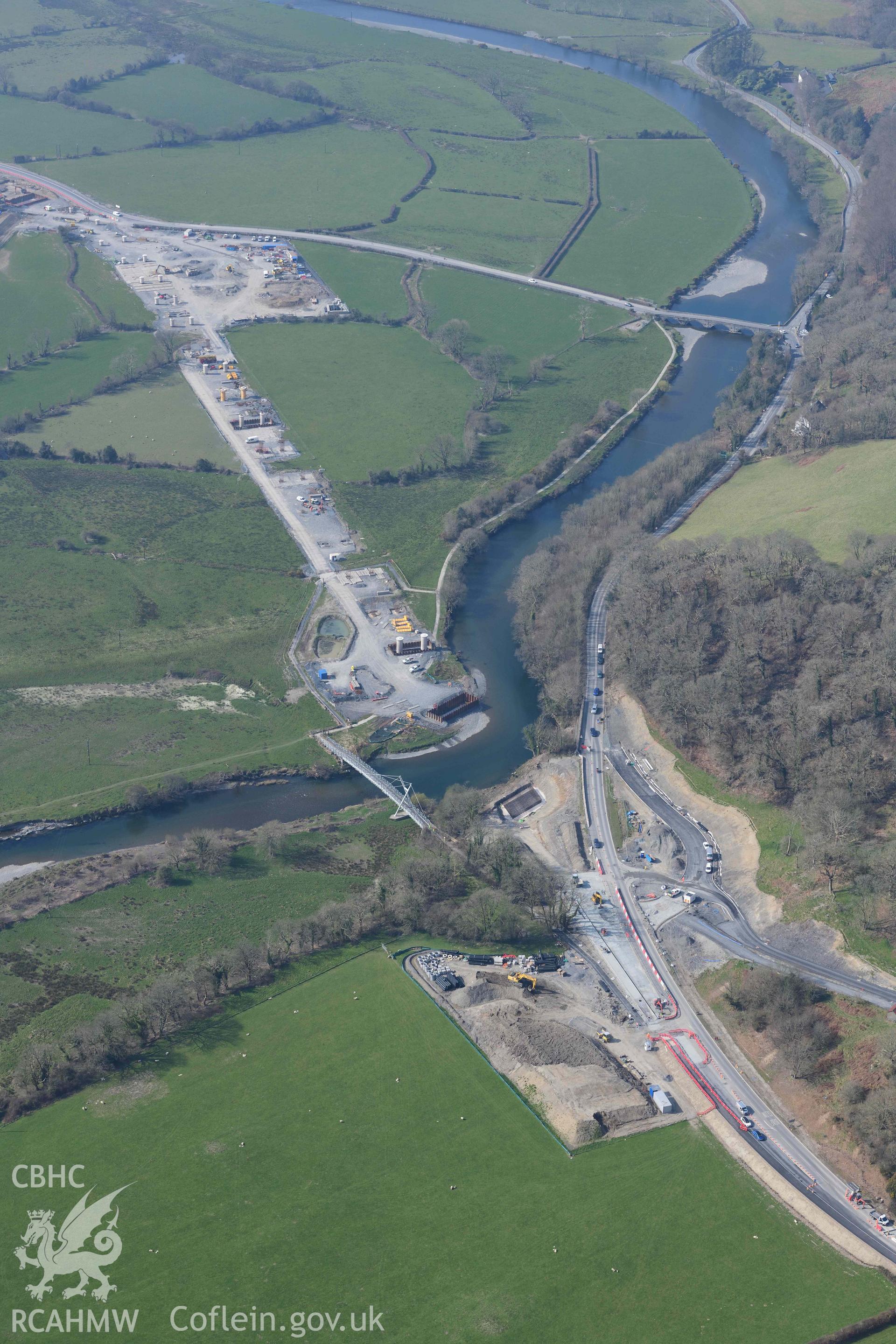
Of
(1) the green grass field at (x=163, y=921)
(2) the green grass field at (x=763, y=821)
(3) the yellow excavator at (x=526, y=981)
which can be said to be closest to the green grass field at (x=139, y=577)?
(1) the green grass field at (x=163, y=921)

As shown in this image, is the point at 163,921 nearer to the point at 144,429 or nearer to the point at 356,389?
the point at 144,429

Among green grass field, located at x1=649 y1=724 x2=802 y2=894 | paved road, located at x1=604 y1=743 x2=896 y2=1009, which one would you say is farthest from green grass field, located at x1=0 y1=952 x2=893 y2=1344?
green grass field, located at x1=649 y1=724 x2=802 y2=894

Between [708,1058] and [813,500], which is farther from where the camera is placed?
[813,500]

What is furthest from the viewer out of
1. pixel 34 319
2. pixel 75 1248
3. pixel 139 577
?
pixel 34 319

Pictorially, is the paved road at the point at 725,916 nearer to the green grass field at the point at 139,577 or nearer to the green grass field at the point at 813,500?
the green grass field at the point at 813,500

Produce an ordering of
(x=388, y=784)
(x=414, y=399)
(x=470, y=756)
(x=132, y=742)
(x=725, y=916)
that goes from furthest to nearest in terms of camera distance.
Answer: (x=414, y=399), (x=470, y=756), (x=132, y=742), (x=388, y=784), (x=725, y=916)

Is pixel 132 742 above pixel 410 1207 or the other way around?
the other way around

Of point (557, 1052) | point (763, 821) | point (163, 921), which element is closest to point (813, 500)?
point (763, 821)

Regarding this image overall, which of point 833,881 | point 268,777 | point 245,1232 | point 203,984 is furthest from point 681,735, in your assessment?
point 245,1232
